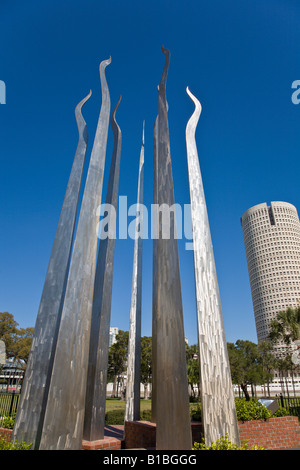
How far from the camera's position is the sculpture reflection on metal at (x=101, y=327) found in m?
6.88

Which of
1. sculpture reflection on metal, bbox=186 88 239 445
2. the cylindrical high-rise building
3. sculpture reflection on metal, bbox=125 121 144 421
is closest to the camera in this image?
sculpture reflection on metal, bbox=186 88 239 445

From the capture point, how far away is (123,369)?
46.9 m

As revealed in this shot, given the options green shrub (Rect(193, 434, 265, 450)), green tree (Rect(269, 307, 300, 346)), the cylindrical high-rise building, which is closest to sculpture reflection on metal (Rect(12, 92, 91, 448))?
green shrub (Rect(193, 434, 265, 450))

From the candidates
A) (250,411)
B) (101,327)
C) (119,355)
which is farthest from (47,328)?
(119,355)

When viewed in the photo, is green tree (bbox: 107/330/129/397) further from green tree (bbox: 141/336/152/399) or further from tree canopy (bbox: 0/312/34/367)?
tree canopy (bbox: 0/312/34/367)

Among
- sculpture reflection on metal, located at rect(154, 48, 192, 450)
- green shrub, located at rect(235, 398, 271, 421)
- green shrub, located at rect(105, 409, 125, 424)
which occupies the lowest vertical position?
green shrub, located at rect(105, 409, 125, 424)

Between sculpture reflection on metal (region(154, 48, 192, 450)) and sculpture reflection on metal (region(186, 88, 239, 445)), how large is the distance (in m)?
1.31

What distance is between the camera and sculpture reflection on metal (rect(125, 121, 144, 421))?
412 inches

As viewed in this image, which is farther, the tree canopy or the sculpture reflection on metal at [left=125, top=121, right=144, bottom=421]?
the tree canopy

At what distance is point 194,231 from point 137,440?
20.1 ft

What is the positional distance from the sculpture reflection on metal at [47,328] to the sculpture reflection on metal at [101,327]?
3.28 feet

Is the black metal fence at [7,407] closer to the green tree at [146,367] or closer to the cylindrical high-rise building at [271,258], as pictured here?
the green tree at [146,367]
